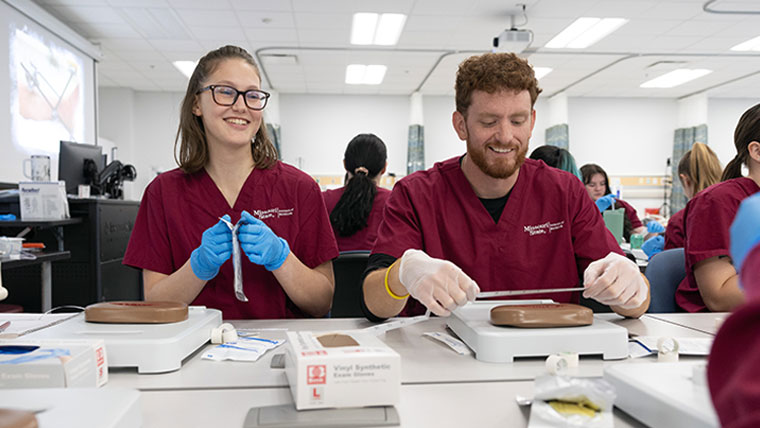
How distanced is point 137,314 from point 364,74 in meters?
6.79

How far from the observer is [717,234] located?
150 cm

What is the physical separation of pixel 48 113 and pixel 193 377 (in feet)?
17.2

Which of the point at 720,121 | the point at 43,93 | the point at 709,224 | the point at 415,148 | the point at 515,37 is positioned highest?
the point at 515,37

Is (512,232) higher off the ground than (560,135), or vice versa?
(560,135)

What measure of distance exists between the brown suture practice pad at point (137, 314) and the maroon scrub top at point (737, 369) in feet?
2.76

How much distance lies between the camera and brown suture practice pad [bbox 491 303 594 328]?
914 millimetres

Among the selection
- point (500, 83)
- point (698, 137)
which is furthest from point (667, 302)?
point (698, 137)

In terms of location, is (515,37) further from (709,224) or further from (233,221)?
(233,221)

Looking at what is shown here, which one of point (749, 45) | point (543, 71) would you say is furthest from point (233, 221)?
point (749, 45)

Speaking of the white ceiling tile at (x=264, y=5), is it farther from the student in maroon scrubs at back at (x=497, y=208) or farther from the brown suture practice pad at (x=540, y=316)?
the brown suture practice pad at (x=540, y=316)

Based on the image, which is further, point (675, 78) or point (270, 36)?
point (675, 78)

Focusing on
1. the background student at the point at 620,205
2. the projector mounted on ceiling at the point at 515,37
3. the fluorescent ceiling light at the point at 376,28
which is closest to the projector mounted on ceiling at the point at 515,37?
the projector mounted on ceiling at the point at 515,37

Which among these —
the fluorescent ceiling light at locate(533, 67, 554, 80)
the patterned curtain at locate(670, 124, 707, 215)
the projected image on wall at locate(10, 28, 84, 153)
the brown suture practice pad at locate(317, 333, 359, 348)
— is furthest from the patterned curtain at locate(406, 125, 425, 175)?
the brown suture practice pad at locate(317, 333, 359, 348)

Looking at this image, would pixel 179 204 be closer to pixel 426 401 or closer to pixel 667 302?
pixel 426 401
